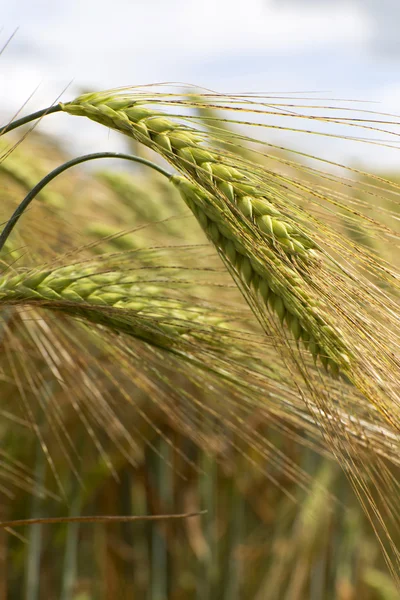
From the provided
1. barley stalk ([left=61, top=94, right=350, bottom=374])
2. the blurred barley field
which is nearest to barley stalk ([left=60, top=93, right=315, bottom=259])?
barley stalk ([left=61, top=94, right=350, bottom=374])

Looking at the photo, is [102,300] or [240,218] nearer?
[240,218]

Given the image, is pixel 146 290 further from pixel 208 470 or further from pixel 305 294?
pixel 208 470

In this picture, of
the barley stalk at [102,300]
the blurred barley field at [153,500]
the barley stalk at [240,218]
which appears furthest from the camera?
the blurred barley field at [153,500]

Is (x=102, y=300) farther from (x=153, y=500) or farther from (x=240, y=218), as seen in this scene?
(x=153, y=500)

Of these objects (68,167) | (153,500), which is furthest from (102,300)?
(153,500)

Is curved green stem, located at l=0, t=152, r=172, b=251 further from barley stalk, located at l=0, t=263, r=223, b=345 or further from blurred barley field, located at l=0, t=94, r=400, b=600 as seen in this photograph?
blurred barley field, located at l=0, t=94, r=400, b=600

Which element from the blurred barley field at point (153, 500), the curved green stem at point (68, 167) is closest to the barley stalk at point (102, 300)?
the curved green stem at point (68, 167)

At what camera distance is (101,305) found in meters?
0.79

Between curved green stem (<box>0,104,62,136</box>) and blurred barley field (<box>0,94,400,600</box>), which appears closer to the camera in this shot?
curved green stem (<box>0,104,62,136</box>)

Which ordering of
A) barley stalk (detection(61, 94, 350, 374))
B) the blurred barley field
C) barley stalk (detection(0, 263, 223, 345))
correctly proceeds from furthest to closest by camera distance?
the blurred barley field < barley stalk (detection(0, 263, 223, 345)) < barley stalk (detection(61, 94, 350, 374))

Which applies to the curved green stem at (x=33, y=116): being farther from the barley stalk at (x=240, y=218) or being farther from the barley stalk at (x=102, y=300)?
the barley stalk at (x=102, y=300)

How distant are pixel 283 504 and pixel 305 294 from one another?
64.5 inches

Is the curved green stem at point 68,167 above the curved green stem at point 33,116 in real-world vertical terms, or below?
below

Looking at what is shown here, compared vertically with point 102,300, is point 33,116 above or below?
above
